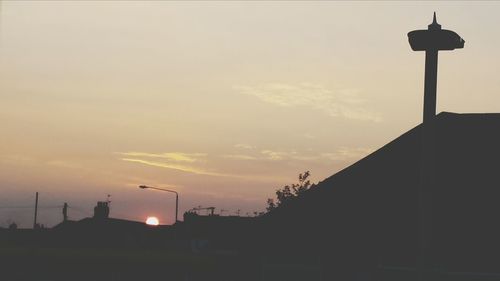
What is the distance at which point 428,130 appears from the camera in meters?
13.2

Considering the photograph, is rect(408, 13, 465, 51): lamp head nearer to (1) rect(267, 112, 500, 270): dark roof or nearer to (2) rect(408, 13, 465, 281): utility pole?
(2) rect(408, 13, 465, 281): utility pole

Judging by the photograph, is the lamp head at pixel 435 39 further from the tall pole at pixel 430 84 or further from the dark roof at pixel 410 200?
the dark roof at pixel 410 200

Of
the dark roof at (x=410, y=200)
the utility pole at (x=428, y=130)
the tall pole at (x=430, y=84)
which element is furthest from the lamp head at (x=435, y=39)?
the dark roof at (x=410, y=200)

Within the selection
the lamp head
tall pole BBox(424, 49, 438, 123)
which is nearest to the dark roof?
tall pole BBox(424, 49, 438, 123)

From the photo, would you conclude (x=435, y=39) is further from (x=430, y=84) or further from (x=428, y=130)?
(x=428, y=130)

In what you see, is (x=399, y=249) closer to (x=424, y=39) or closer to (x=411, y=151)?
(x=411, y=151)

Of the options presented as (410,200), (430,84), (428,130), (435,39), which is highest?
(435,39)

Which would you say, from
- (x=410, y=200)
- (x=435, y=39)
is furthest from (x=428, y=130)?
(x=410, y=200)

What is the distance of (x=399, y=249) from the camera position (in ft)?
66.0

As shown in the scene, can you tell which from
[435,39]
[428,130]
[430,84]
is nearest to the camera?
[428,130]

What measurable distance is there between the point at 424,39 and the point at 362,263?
8.25 m

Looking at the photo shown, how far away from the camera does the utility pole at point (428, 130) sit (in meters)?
12.7

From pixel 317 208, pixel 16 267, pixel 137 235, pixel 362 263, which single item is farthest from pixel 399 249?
pixel 137 235

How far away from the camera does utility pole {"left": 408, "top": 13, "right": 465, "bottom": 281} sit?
1272 centimetres
